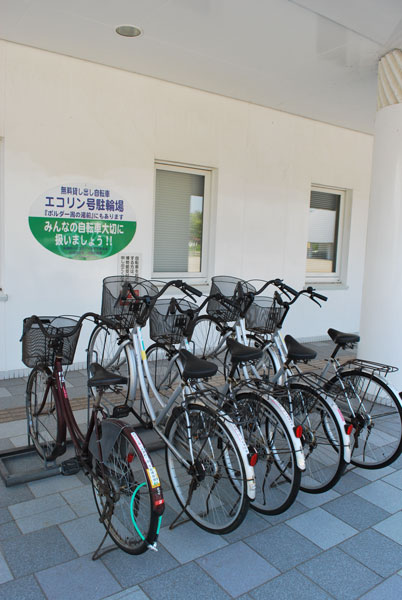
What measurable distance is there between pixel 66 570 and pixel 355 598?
51.8 inches

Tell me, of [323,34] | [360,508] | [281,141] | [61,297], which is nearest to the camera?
[360,508]

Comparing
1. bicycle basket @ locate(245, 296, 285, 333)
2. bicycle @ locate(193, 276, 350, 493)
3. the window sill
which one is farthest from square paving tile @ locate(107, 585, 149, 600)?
the window sill

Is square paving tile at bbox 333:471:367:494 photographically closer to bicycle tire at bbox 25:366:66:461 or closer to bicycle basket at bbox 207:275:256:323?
bicycle basket at bbox 207:275:256:323

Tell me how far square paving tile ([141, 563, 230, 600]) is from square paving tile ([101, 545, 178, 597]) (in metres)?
0.04

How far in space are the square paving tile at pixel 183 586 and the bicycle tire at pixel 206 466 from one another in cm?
27

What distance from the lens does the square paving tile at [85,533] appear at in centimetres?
242

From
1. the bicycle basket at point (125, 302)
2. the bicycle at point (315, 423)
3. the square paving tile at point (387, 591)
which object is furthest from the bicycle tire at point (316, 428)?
the bicycle basket at point (125, 302)

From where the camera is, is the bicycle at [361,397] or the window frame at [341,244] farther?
the window frame at [341,244]

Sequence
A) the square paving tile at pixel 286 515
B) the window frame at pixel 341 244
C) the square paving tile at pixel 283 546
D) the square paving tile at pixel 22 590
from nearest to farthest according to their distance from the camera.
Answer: the square paving tile at pixel 22 590
the square paving tile at pixel 283 546
the square paving tile at pixel 286 515
the window frame at pixel 341 244

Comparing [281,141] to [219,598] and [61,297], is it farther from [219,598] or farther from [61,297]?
[219,598]

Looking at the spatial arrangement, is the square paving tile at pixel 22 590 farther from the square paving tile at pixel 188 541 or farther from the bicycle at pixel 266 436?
the bicycle at pixel 266 436

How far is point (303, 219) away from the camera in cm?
701

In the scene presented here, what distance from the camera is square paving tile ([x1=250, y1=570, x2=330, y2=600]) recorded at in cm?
214

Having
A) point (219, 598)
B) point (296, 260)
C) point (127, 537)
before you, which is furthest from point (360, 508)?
point (296, 260)
